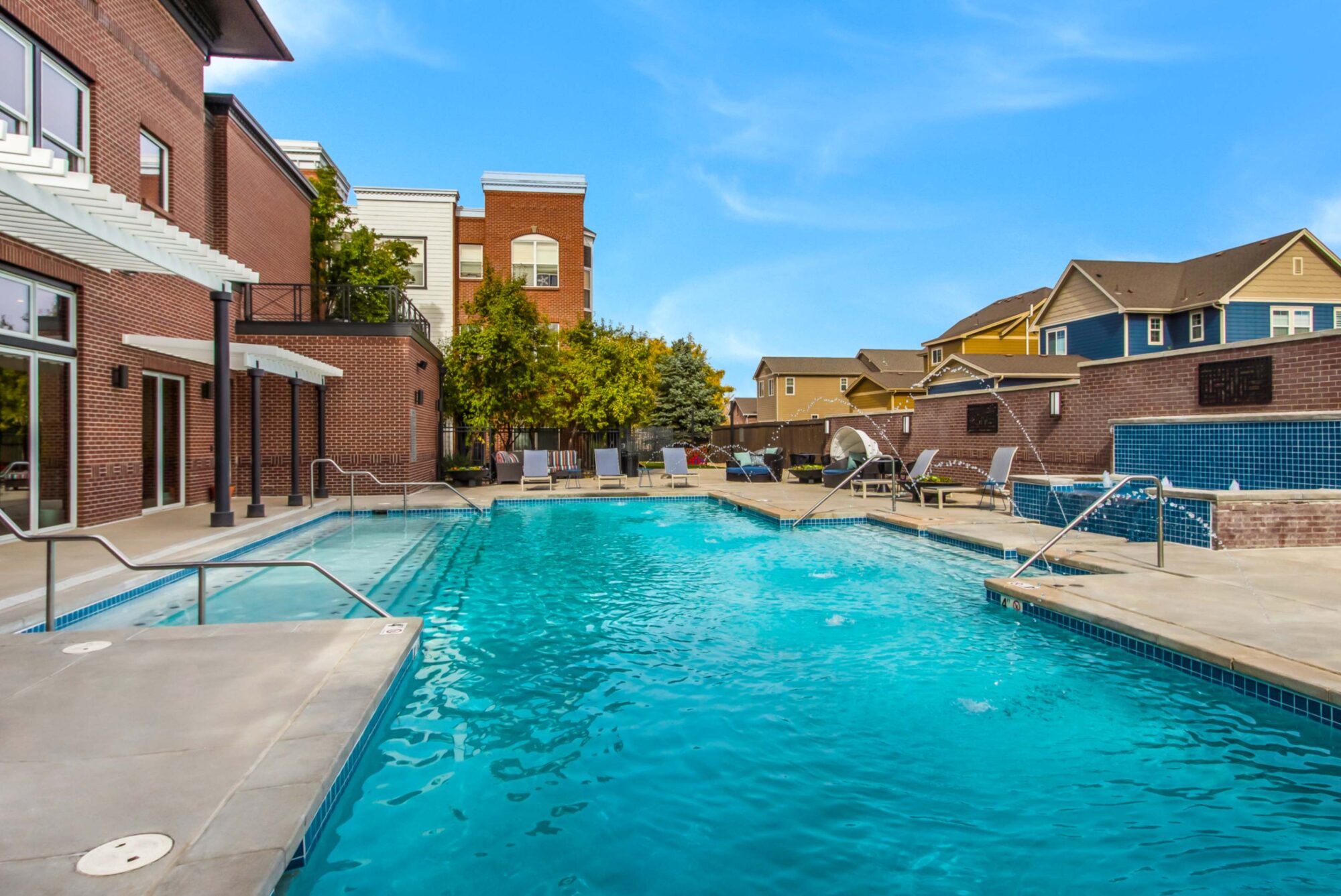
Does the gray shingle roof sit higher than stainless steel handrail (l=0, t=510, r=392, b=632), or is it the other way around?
the gray shingle roof

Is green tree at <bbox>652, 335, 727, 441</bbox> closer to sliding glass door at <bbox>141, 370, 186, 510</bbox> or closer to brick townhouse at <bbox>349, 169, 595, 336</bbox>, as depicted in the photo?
brick townhouse at <bbox>349, 169, 595, 336</bbox>

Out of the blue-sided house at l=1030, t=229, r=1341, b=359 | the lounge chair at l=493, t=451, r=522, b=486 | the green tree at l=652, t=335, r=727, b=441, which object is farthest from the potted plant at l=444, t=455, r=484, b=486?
the blue-sided house at l=1030, t=229, r=1341, b=359

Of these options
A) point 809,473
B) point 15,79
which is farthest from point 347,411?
point 809,473

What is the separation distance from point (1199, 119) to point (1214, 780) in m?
22.7

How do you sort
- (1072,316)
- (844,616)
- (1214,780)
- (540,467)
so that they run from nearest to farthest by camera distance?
(1214,780) < (844,616) < (540,467) < (1072,316)

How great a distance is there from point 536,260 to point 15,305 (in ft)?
60.6

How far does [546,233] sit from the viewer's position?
85.4ft

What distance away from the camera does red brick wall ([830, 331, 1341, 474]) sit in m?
10.1

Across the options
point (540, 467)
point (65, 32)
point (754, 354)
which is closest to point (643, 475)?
point (540, 467)

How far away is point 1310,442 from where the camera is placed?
322 inches

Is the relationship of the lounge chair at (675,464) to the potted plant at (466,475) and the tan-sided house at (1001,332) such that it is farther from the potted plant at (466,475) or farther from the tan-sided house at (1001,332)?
the tan-sided house at (1001,332)

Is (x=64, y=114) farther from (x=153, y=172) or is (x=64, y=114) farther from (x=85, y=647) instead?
(x=85, y=647)

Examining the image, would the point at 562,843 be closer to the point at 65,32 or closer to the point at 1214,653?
the point at 1214,653

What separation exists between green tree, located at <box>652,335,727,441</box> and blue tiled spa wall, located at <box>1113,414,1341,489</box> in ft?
94.8
